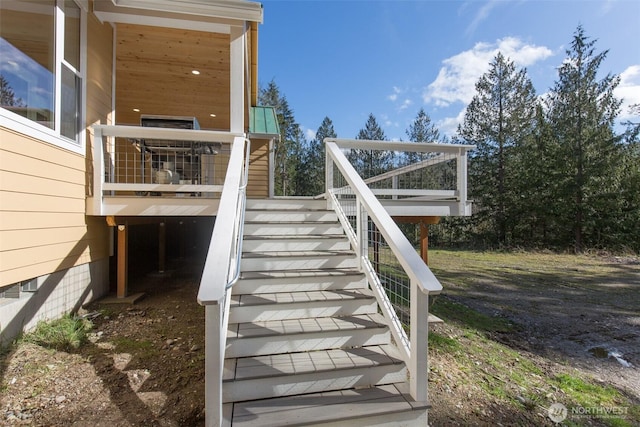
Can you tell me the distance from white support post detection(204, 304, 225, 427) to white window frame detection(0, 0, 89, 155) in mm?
2535

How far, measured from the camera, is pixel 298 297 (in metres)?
2.97

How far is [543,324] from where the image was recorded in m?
4.91

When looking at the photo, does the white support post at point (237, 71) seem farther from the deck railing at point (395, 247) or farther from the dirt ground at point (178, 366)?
the dirt ground at point (178, 366)

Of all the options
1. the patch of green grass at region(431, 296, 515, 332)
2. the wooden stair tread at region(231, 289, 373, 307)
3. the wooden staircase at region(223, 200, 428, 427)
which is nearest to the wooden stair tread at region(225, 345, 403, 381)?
the wooden staircase at region(223, 200, 428, 427)

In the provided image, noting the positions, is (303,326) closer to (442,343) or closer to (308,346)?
(308,346)

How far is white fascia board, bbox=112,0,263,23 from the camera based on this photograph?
12.7ft

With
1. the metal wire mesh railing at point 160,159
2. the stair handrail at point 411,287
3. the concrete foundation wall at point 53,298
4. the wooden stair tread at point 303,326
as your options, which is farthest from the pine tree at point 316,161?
the wooden stair tread at point 303,326

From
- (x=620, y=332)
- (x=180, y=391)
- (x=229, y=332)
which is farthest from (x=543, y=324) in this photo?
(x=180, y=391)

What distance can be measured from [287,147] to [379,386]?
26274 millimetres

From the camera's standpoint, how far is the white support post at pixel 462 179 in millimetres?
4577

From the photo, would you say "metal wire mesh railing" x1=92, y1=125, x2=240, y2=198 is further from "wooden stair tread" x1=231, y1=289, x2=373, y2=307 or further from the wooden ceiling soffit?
"wooden stair tread" x1=231, y1=289, x2=373, y2=307

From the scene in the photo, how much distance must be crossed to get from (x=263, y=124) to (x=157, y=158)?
358 centimetres

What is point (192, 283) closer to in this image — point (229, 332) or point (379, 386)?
point (229, 332)

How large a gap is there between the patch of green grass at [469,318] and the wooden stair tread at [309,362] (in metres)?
2.71
